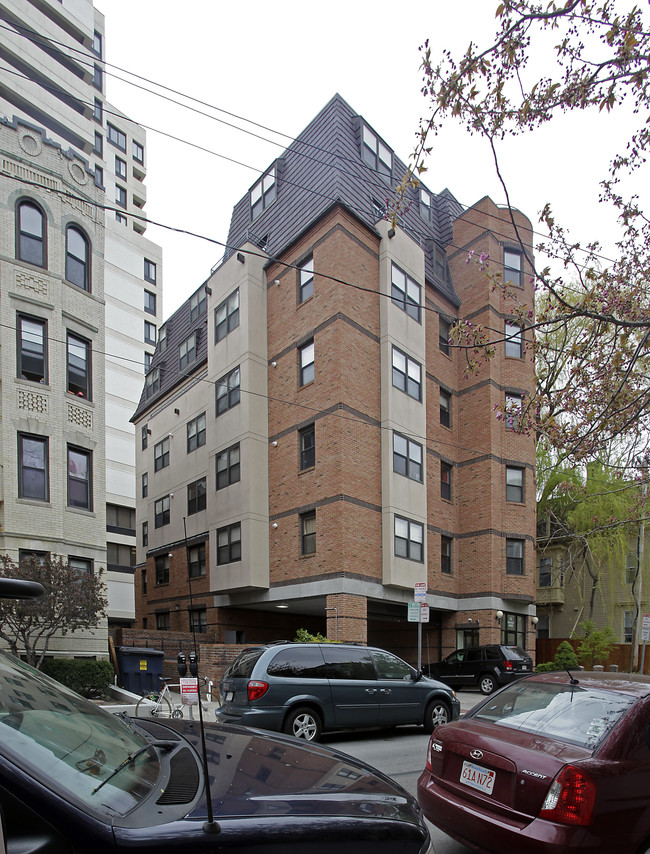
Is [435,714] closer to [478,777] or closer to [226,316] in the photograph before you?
[478,777]

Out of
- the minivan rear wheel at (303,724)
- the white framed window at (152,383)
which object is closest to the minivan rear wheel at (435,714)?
the minivan rear wheel at (303,724)

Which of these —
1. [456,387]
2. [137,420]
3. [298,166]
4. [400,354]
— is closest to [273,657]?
[400,354]

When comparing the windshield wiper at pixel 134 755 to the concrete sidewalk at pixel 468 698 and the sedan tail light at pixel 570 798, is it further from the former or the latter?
the concrete sidewalk at pixel 468 698

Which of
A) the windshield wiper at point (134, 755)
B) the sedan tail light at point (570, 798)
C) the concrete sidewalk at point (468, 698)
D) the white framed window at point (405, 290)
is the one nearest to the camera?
the windshield wiper at point (134, 755)

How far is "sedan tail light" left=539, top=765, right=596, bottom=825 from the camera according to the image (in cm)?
397

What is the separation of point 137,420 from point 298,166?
682 inches

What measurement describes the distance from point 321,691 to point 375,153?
71.5 ft

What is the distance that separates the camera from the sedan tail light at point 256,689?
9.62 m

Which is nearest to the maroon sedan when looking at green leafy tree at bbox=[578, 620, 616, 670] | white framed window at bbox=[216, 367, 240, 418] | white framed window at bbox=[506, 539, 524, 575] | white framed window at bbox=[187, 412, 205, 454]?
white framed window at bbox=[216, 367, 240, 418]

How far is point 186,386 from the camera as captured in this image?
30.5m

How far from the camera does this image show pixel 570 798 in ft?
13.2

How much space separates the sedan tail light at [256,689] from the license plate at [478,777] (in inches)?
212

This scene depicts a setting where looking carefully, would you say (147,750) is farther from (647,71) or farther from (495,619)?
(495,619)

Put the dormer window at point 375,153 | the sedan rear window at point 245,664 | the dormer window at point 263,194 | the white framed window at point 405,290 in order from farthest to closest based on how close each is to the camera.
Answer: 1. the dormer window at point 263,194
2. the dormer window at point 375,153
3. the white framed window at point 405,290
4. the sedan rear window at point 245,664
